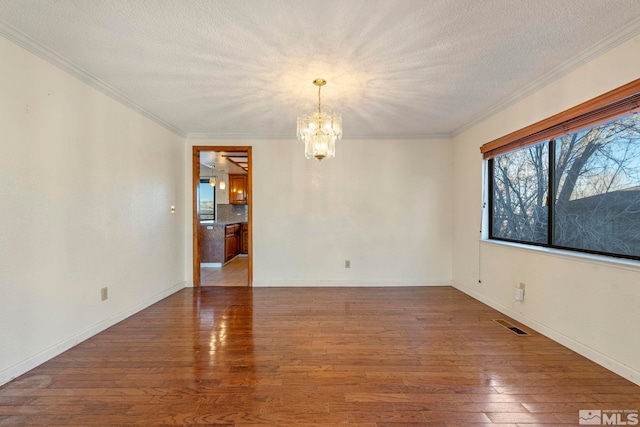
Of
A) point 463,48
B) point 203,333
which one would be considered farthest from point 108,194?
point 463,48

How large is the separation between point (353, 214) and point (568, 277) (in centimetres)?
270

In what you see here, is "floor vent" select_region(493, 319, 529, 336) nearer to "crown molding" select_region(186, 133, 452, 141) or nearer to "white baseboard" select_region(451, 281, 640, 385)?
"white baseboard" select_region(451, 281, 640, 385)

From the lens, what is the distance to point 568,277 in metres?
2.44

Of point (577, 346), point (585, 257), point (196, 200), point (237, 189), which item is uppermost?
point (237, 189)

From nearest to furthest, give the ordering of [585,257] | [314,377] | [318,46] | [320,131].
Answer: [314,377] → [318,46] → [585,257] → [320,131]

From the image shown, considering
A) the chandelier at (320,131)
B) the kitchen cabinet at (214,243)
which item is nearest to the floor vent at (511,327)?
the chandelier at (320,131)

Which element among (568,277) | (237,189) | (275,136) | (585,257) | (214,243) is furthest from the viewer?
(237,189)

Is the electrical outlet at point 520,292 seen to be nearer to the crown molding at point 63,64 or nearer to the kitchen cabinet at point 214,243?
the crown molding at point 63,64

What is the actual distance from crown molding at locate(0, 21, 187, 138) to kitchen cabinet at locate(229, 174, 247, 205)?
452 cm

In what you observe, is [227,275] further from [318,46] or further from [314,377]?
[318,46]

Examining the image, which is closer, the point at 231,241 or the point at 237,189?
the point at 231,241

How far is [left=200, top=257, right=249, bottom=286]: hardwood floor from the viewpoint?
4.71m

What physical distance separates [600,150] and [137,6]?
3.63 m

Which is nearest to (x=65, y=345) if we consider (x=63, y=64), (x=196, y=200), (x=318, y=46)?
(x=63, y=64)
